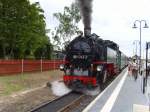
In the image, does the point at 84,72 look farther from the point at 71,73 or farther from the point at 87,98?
the point at 87,98

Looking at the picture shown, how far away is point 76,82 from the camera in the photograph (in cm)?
2662

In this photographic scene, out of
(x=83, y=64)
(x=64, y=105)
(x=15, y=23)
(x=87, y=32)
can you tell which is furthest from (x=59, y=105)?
(x=15, y=23)

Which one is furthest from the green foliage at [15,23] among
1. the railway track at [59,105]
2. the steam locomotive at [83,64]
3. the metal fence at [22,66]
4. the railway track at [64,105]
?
the railway track at [64,105]

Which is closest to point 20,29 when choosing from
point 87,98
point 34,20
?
point 34,20

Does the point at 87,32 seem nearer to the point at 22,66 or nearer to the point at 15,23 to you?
the point at 22,66

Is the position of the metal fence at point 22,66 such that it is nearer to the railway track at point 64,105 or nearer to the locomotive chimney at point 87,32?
the locomotive chimney at point 87,32

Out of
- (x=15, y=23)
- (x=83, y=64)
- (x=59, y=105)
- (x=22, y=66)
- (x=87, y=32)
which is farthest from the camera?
(x=15, y=23)

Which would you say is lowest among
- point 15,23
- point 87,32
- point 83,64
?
point 83,64

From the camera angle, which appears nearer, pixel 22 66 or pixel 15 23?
pixel 22 66

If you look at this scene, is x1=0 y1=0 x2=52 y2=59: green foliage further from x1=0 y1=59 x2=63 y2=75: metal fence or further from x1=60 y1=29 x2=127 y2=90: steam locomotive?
x1=60 y1=29 x2=127 y2=90: steam locomotive

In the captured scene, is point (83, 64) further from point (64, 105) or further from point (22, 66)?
point (22, 66)

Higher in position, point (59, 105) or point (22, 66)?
point (22, 66)

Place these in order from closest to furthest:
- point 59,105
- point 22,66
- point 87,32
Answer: point 59,105 < point 87,32 < point 22,66

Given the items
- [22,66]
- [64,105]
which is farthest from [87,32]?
[22,66]
